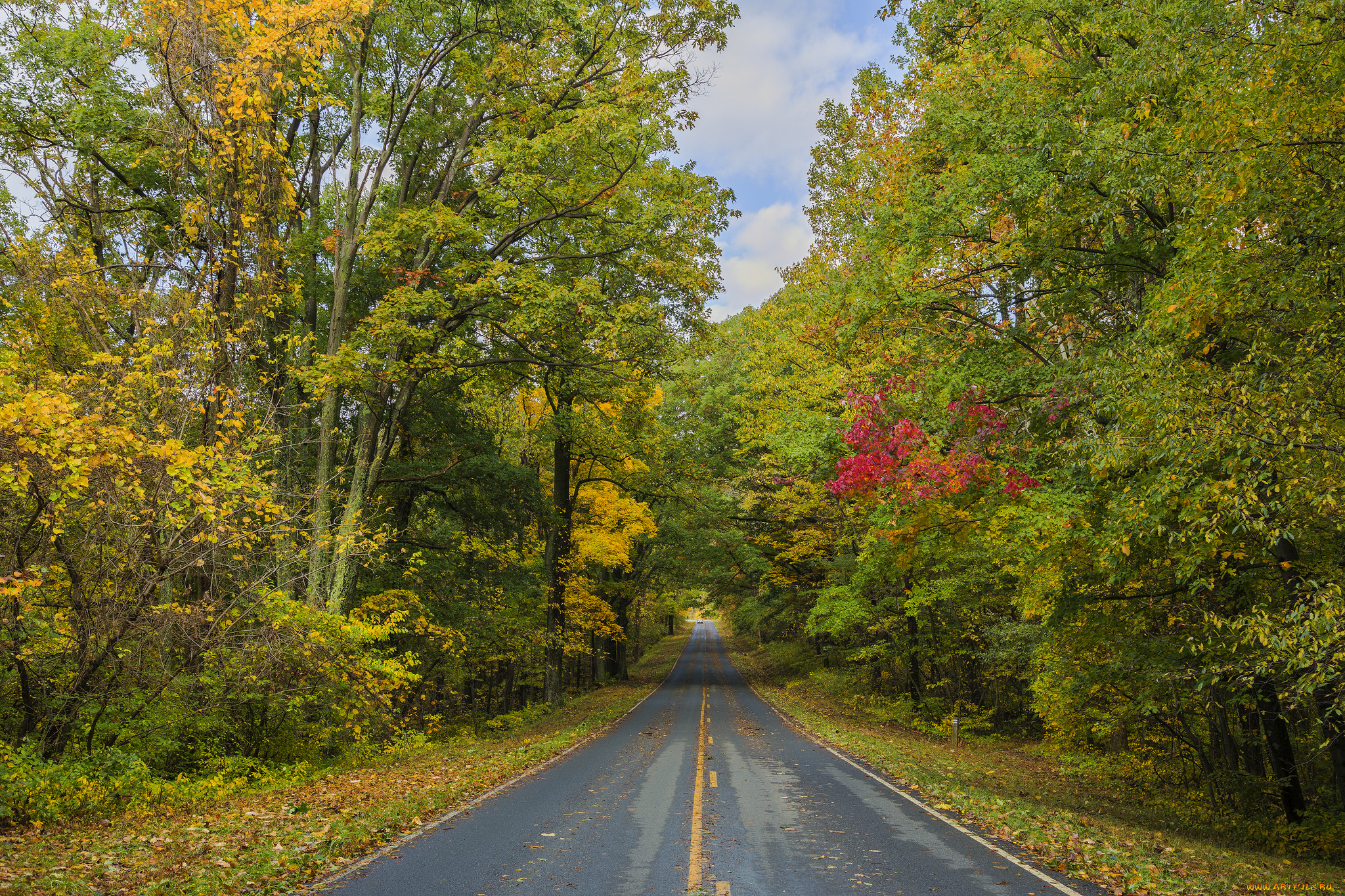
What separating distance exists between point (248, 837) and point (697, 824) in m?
4.88

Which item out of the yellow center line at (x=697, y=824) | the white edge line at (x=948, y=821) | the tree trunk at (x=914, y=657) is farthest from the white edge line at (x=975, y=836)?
the tree trunk at (x=914, y=657)

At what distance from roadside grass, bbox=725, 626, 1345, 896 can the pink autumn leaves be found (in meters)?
4.36

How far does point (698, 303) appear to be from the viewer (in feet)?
54.0

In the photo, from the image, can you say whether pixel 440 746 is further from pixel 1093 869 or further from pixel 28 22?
pixel 28 22

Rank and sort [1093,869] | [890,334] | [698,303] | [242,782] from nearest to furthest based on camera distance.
Answer: [1093,869], [242,782], [890,334], [698,303]

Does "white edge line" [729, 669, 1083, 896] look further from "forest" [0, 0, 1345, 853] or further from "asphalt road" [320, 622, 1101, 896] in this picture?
"forest" [0, 0, 1345, 853]

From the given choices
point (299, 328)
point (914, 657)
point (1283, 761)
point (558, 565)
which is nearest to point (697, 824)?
point (1283, 761)

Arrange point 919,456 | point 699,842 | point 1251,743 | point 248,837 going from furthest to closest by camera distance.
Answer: point 1251,743, point 919,456, point 699,842, point 248,837

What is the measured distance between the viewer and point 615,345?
14594 millimetres

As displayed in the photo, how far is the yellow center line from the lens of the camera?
6336 mm

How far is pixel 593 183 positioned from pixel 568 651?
16.3 meters

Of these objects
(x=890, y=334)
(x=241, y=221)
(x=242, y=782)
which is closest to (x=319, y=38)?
(x=241, y=221)

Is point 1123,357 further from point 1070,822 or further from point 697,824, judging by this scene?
point 697,824

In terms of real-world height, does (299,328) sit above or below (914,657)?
above
